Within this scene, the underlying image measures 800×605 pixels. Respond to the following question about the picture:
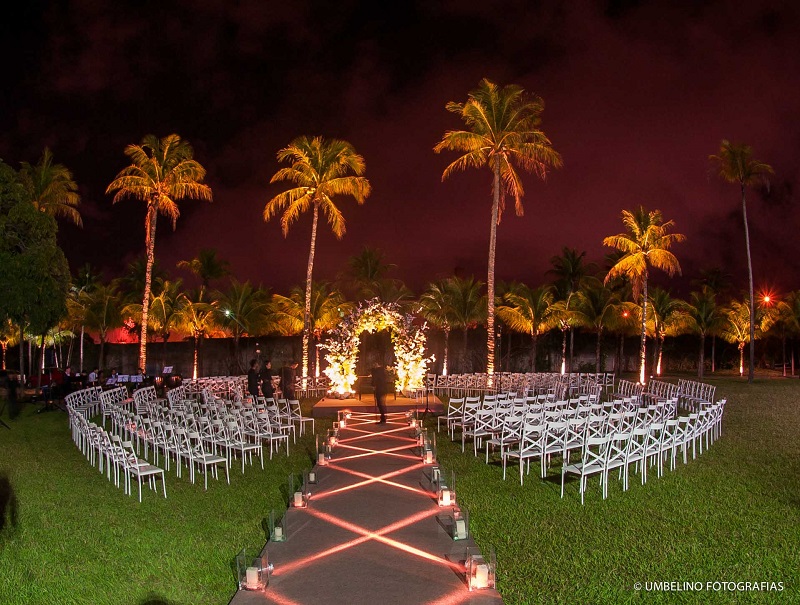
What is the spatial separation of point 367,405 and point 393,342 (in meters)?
2.95

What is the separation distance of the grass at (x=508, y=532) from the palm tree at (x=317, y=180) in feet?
66.8

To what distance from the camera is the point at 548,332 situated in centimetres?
4922

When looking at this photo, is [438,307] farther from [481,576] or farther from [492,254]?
[481,576]

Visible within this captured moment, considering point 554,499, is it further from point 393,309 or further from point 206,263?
point 206,263

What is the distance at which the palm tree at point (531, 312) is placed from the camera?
44.6 m

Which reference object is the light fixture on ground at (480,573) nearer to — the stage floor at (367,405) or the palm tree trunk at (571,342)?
Result: the stage floor at (367,405)

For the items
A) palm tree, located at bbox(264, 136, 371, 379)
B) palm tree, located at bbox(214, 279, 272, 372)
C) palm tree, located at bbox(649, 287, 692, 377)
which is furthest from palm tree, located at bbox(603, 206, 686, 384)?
palm tree, located at bbox(214, 279, 272, 372)

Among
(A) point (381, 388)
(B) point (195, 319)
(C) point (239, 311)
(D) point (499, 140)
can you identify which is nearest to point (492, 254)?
(D) point (499, 140)

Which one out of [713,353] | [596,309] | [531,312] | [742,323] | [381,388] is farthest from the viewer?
[713,353]

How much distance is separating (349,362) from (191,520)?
55.1ft

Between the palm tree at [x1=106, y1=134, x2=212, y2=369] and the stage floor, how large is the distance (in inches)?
444

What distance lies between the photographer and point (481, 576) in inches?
256

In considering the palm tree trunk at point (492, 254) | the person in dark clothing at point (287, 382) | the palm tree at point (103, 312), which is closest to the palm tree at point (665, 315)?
the palm tree trunk at point (492, 254)

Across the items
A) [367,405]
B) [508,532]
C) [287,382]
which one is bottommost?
[367,405]
